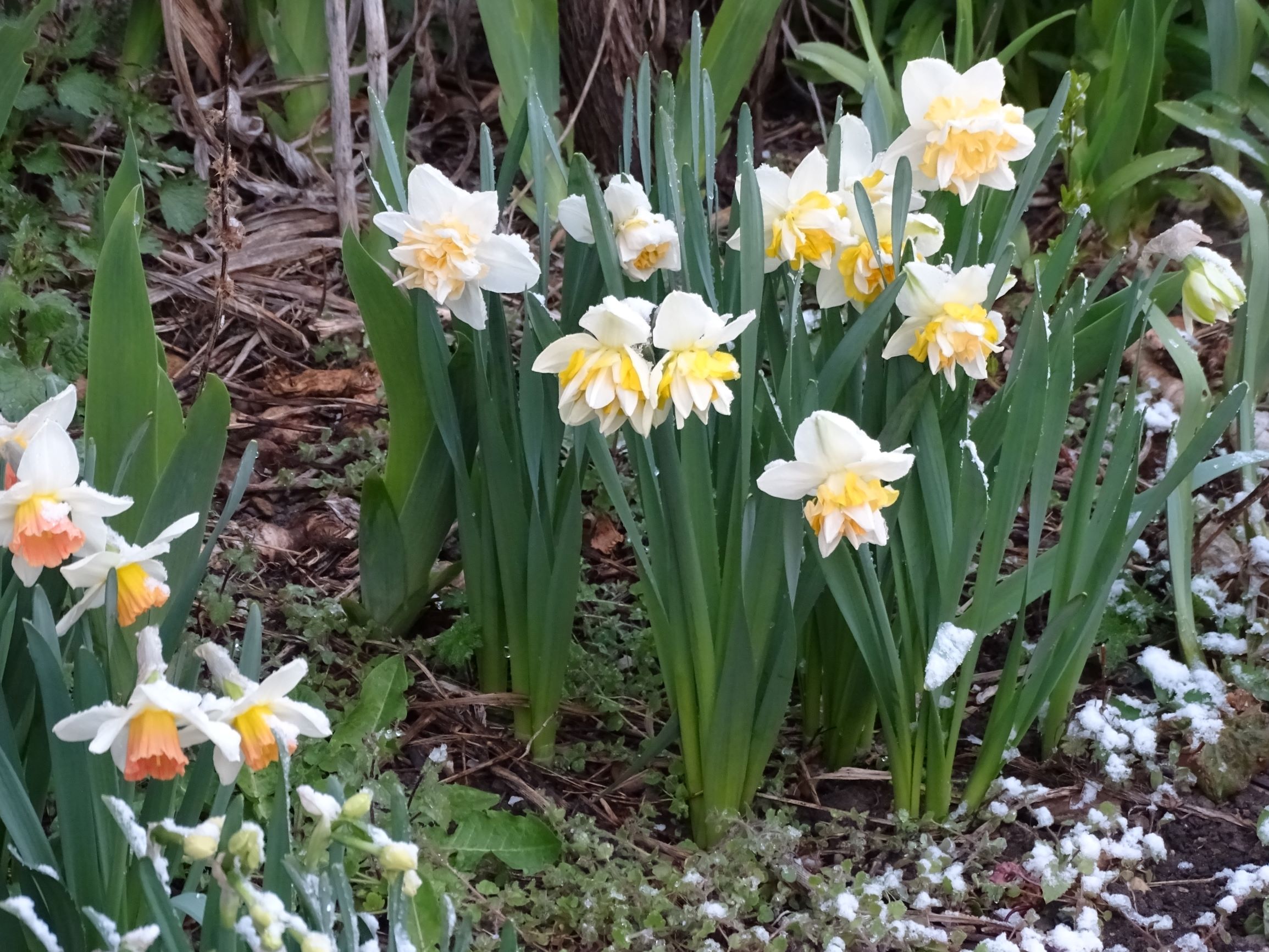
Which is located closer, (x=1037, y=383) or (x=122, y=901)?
(x=122, y=901)

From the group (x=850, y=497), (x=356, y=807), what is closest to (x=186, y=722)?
(x=356, y=807)

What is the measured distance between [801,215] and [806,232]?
0.06ft

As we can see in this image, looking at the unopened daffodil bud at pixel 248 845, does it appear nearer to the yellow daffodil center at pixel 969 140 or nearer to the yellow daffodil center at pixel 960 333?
the yellow daffodil center at pixel 960 333

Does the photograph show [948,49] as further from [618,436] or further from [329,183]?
[618,436]

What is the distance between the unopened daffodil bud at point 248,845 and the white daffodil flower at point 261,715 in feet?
0.19

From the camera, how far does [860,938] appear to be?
1.19m

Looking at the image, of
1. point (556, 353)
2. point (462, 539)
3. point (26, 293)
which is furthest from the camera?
point (26, 293)

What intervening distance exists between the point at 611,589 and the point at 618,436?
0.30 meters

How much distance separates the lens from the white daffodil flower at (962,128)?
1.08 meters

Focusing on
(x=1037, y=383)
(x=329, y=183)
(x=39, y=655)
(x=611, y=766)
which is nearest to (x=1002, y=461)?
(x=1037, y=383)

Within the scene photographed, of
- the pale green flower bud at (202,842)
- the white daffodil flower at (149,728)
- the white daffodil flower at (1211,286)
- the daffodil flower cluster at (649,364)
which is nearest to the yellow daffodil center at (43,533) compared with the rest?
the white daffodil flower at (149,728)

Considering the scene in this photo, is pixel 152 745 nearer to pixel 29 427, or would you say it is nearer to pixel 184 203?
pixel 29 427

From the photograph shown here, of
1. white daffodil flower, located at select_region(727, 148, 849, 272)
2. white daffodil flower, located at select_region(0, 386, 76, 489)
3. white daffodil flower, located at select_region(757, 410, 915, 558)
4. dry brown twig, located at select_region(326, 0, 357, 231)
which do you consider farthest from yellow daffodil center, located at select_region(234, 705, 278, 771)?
dry brown twig, located at select_region(326, 0, 357, 231)

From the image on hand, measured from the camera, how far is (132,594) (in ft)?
2.75
